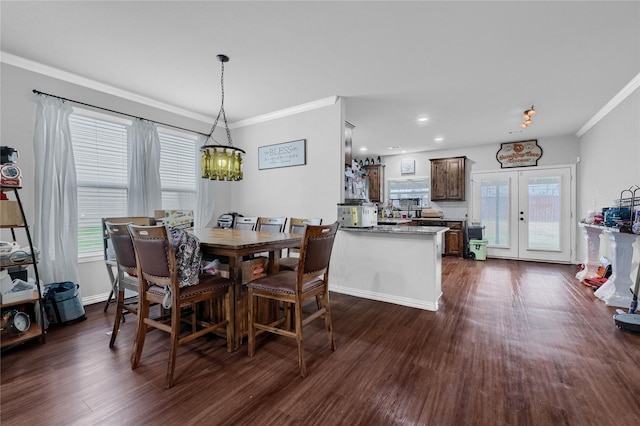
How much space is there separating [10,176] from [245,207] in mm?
2747

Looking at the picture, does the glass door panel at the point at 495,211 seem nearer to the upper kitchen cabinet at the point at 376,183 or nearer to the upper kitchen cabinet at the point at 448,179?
the upper kitchen cabinet at the point at 448,179

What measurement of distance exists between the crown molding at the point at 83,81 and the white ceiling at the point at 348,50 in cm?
9

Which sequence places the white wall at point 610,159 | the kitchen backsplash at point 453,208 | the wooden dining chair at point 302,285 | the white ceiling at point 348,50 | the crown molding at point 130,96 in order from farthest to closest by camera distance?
the kitchen backsplash at point 453,208, the white wall at point 610,159, the crown molding at point 130,96, the white ceiling at point 348,50, the wooden dining chair at point 302,285

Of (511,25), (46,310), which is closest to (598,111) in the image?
(511,25)

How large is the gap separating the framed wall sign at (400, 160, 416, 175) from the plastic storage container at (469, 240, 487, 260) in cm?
220

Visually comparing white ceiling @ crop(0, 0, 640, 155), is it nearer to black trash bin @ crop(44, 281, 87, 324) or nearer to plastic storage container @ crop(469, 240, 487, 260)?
black trash bin @ crop(44, 281, 87, 324)

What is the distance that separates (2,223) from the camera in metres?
2.20

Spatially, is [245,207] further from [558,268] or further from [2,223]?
[558,268]

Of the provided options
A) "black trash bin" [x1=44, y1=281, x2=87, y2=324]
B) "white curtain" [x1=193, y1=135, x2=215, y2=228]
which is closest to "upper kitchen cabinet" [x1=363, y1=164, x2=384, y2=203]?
"white curtain" [x1=193, y1=135, x2=215, y2=228]

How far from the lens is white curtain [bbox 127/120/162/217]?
3.56 m

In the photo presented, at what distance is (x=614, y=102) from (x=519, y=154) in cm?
230

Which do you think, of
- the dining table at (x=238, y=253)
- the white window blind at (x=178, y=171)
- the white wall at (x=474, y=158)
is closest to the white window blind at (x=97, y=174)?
the white window blind at (x=178, y=171)

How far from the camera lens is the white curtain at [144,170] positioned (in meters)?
3.56

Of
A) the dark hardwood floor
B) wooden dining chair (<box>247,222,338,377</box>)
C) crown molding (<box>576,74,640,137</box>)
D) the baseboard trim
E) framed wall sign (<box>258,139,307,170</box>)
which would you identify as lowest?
the dark hardwood floor
